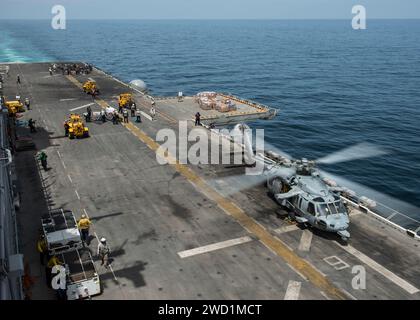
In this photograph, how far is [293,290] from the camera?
20.5 m

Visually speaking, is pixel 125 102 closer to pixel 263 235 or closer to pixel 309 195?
pixel 263 235

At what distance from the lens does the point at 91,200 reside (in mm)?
29844

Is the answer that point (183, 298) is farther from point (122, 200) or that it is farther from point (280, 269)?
point (122, 200)

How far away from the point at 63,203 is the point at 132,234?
7.10m

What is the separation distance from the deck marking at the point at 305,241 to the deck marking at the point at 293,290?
3.43 m

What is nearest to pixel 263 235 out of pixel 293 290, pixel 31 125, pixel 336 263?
pixel 336 263

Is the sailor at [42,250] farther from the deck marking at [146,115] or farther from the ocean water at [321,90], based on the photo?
the ocean water at [321,90]

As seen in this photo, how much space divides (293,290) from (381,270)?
19.0 feet

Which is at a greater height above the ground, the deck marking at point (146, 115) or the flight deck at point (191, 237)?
the deck marking at point (146, 115)

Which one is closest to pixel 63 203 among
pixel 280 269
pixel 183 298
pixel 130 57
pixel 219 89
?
pixel 183 298

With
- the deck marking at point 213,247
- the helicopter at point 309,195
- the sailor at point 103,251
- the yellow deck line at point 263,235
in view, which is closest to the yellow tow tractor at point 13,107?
the yellow deck line at point 263,235

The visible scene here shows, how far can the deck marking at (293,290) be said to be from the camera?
1995cm

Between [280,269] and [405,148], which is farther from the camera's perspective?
[405,148]

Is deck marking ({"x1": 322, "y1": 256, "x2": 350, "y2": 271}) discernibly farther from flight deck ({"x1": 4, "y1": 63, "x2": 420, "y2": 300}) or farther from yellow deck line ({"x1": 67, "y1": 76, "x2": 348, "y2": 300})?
yellow deck line ({"x1": 67, "y1": 76, "x2": 348, "y2": 300})
